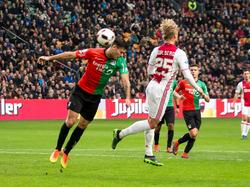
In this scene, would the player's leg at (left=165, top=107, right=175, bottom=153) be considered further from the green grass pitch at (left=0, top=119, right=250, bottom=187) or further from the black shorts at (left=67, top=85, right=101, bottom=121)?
the black shorts at (left=67, top=85, right=101, bottom=121)

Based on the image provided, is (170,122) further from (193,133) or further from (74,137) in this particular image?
(74,137)

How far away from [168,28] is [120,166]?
2.91 m

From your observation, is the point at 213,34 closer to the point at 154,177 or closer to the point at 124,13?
the point at 124,13

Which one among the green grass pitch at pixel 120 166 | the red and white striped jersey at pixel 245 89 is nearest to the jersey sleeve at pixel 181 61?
the green grass pitch at pixel 120 166

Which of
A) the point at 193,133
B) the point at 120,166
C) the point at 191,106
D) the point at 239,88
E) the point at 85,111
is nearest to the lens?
the point at 85,111

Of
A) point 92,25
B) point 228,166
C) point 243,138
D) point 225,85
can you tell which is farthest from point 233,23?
point 228,166

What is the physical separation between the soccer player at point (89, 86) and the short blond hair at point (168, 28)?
91 centimetres

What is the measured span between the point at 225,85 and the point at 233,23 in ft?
24.8

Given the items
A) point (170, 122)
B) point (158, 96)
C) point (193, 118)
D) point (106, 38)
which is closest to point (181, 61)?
point (158, 96)

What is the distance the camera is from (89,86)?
14508mm

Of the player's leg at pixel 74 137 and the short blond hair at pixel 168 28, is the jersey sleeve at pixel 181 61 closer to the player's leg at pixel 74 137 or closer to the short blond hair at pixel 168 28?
the short blond hair at pixel 168 28

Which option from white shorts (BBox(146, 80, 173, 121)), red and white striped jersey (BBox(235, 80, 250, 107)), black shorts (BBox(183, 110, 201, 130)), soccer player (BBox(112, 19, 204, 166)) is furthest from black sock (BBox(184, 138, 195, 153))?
red and white striped jersey (BBox(235, 80, 250, 107))

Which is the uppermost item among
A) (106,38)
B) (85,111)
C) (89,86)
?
(106,38)

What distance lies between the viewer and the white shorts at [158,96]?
48.3 ft
